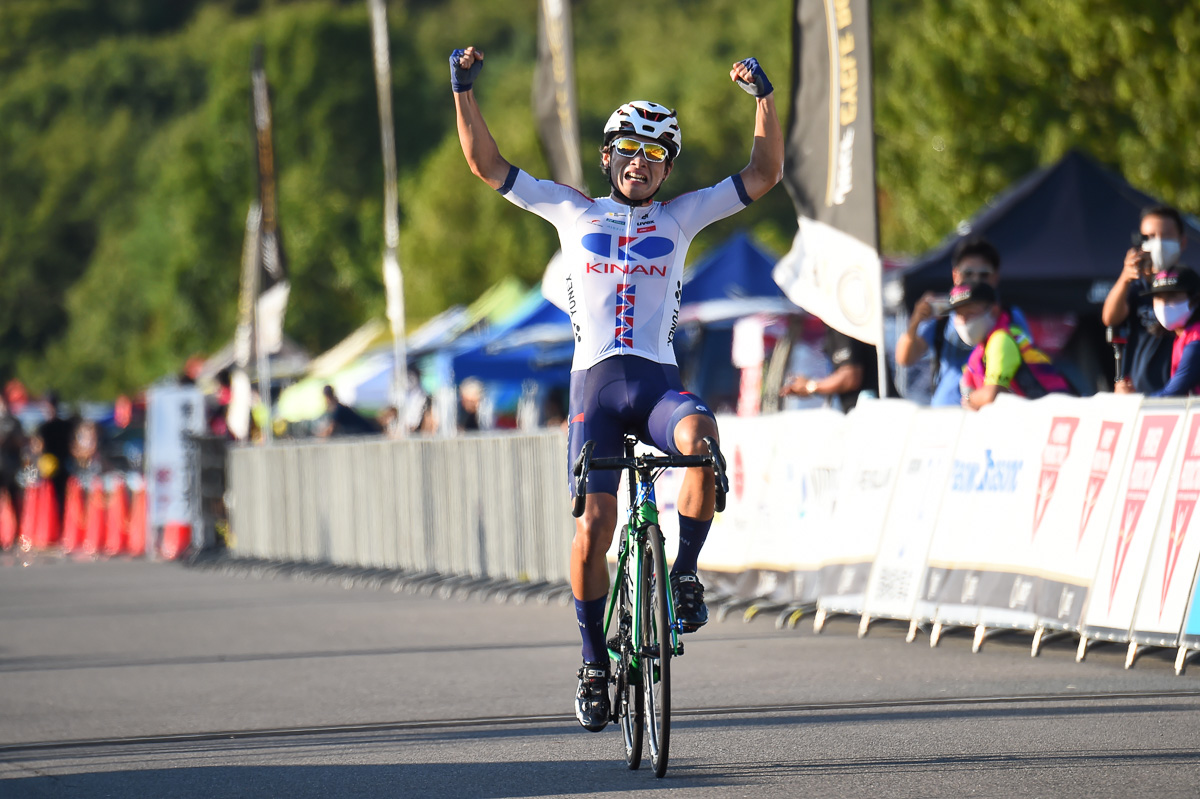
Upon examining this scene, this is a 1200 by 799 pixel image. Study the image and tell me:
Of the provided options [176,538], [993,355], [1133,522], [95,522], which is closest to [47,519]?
[95,522]

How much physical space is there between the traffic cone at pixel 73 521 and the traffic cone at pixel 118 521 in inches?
32.7

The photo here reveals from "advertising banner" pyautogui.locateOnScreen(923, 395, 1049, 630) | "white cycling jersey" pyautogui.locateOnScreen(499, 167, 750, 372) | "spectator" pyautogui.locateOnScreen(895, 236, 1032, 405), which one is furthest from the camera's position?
"spectator" pyautogui.locateOnScreen(895, 236, 1032, 405)

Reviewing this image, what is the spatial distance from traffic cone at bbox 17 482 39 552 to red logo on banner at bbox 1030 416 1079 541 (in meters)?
19.7

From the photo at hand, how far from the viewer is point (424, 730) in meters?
7.72

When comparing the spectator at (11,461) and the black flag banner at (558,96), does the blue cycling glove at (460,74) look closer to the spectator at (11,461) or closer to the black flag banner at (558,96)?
the black flag banner at (558,96)

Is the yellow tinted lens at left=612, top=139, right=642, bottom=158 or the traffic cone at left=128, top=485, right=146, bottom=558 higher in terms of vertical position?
the yellow tinted lens at left=612, top=139, right=642, bottom=158

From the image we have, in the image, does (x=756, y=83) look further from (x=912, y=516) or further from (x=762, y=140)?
(x=912, y=516)

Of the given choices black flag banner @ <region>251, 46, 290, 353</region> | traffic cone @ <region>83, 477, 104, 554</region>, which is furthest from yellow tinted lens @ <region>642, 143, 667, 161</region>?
traffic cone @ <region>83, 477, 104, 554</region>

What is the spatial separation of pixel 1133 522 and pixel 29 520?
20.8m

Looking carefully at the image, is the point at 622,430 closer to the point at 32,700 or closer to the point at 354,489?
the point at 32,700

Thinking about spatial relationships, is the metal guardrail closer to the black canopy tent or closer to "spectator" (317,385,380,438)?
"spectator" (317,385,380,438)

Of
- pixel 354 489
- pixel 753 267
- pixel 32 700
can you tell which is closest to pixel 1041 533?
pixel 32 700

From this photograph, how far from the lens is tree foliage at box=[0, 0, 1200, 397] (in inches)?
1233

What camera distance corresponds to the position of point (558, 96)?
1870 centimetres
